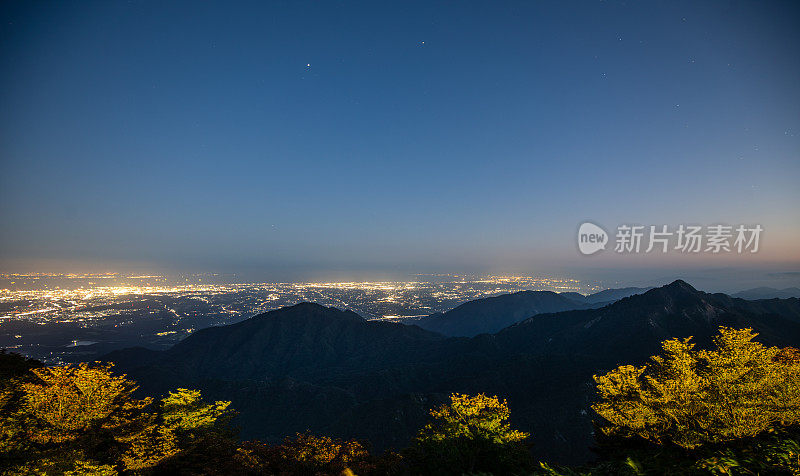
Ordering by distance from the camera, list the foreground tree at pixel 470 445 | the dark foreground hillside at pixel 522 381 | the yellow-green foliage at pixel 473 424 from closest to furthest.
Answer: the foreground tree at pixel 470 445
the yellow-green foliage at pixel 473 424
the dark foreground hillside at pixel 522 381

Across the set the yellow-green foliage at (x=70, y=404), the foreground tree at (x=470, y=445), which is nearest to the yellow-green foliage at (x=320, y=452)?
the foreground tree at (x=470, y=445)

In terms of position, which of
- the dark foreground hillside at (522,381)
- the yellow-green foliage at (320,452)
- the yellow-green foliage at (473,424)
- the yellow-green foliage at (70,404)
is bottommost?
the dark foreground hillside at (522,381)

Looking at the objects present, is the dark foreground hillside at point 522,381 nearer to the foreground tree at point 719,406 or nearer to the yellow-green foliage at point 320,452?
the foreground tree at point 719,406


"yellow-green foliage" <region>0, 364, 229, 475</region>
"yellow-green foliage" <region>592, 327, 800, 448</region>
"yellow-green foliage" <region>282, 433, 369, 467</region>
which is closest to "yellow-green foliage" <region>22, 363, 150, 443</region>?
"yellow-green foliage" <region>0, 364, 229, 475</region>

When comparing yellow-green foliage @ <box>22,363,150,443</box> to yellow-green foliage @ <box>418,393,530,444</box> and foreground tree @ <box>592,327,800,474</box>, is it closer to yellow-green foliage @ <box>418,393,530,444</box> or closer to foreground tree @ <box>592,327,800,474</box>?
yellow-green foliage @ <box>418,393,530,444</box>

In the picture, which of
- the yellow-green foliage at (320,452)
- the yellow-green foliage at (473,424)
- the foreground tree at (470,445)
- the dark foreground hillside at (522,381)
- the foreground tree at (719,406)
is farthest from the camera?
the dark foreground hillside at (522,381)

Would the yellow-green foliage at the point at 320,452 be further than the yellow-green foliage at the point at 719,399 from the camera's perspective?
Yes
